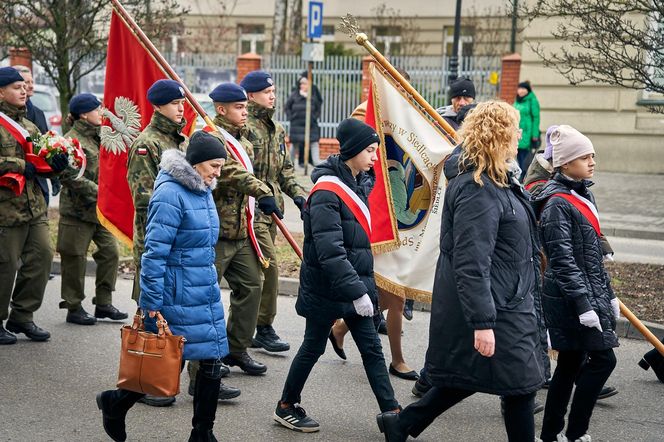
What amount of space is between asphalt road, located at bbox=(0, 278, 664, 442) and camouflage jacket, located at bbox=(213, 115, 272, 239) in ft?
3.39

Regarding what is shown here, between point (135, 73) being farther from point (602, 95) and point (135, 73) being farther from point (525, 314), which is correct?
point (602, 95)

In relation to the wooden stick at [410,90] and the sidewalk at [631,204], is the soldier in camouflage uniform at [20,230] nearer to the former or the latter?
the wooden stick at [410,90]

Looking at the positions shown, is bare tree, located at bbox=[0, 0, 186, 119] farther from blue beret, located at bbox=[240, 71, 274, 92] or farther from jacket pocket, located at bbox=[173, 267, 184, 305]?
jacket pocket, located at bbox=[173, 267, 184, 305]

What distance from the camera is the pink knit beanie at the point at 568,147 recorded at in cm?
543

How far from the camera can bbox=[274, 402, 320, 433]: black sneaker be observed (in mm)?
5719

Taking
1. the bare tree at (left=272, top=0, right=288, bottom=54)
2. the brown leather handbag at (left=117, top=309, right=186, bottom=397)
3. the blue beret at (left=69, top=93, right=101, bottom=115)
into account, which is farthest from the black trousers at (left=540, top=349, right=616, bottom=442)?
the bare tree at (left=272, top=0, right=288, bottom=54)

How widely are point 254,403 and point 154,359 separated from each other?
55.5 inches

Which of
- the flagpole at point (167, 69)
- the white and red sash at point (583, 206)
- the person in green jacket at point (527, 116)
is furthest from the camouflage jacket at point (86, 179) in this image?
the person in green jacket at point (527, 116)

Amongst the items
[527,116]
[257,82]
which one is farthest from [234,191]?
[527,116]

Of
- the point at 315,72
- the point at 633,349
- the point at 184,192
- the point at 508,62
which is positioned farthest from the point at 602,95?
the point at 184,192

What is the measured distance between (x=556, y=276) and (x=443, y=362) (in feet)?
3.02

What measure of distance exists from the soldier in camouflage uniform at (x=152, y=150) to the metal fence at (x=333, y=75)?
14870 millimetres

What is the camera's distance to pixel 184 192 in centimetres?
517

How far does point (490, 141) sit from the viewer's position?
15.4ft
